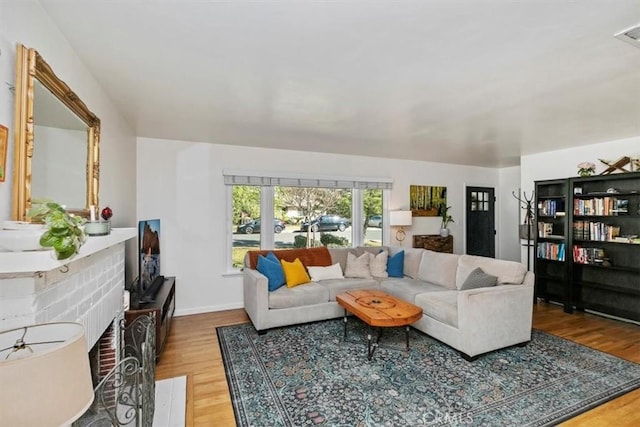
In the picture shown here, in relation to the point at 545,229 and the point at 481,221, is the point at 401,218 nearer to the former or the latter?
the point at 545,229

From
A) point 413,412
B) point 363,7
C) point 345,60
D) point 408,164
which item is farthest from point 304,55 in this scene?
point 408,164

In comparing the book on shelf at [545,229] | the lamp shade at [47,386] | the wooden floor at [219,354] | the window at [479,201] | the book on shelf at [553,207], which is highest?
the window at [479,201]

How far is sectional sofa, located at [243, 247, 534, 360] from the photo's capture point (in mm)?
2881

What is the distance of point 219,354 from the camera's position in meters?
3.01

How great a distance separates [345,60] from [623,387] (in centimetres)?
323

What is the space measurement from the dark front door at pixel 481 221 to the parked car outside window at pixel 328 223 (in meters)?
2.78

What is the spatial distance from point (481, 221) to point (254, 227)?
4.67 meters

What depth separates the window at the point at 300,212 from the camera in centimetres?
457

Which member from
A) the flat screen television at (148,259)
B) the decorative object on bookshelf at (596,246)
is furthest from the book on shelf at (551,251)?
the flat screen television at (148,259)

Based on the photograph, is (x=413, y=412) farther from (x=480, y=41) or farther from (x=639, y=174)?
(x=639, y=174)

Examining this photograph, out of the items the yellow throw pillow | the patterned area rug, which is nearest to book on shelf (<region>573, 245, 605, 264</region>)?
the patterned area rug

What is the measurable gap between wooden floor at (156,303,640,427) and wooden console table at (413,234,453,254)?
172 centimetres

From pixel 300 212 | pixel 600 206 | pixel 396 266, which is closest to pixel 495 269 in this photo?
pixel 396 266

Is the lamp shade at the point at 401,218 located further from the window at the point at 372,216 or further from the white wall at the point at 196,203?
the white wall at the point at 196,203
